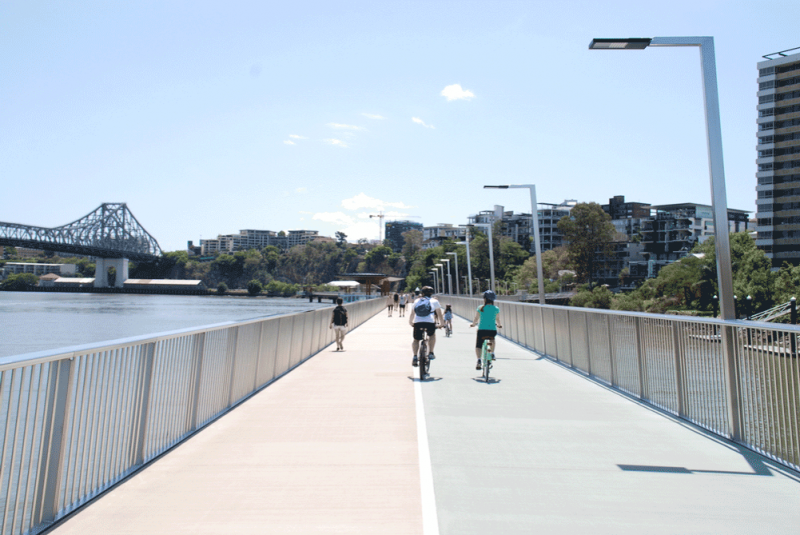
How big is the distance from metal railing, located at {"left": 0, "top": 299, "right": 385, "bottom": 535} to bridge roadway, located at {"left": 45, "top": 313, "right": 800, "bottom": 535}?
0.20 m

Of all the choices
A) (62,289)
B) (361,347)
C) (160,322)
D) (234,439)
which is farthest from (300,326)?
(62,289)

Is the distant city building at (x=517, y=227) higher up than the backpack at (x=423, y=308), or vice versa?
the distant city building at (x=517, y=227)

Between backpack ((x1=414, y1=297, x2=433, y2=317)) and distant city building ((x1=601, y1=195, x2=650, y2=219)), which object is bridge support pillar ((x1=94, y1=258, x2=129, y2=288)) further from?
backpack ((x1=414, y1=297, x2=433, y2=317))

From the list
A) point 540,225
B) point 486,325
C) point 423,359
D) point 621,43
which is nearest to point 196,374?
point 423,359

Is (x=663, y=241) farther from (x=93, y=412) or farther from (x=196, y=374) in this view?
(x=93, y=412)

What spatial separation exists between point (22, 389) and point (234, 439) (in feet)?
10.9

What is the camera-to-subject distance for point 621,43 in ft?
31.5

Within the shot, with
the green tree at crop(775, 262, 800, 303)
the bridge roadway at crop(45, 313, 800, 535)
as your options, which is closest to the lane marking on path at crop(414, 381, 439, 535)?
the bridge roadway at crop(45, 313, 800, 535)

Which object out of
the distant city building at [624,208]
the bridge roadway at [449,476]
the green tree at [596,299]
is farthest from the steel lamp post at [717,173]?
the distant city building at [624,208]

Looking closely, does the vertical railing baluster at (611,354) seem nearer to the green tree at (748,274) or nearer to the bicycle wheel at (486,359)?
the bicycle wheel at (486,359)

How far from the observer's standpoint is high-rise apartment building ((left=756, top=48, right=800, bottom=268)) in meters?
81.6

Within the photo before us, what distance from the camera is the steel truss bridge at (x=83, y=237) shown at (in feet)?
478

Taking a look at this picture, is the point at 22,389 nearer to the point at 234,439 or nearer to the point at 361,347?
the point at 234,439

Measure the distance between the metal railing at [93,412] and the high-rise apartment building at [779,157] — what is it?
285 ft
